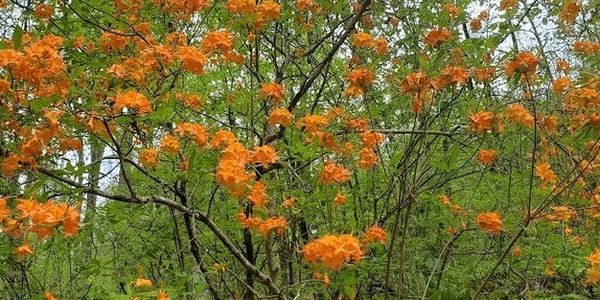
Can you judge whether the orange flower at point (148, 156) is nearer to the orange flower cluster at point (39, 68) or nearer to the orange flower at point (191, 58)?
the orange flower at point (191, 58)

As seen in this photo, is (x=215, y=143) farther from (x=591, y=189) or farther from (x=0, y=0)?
(x=591, y=189)

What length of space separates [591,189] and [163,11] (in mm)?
3195

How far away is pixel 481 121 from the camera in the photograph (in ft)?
8.93

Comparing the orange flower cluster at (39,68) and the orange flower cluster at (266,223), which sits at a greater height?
A: the orange flower cluster at (39,68)

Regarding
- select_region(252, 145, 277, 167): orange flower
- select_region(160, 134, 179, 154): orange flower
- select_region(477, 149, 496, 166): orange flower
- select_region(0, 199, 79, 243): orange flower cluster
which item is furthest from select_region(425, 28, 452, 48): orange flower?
select_region(0, 199, 79, 243): orange flower cluster

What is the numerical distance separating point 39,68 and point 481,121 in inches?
77.6

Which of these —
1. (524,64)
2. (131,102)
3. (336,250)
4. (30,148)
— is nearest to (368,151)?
(524,64)

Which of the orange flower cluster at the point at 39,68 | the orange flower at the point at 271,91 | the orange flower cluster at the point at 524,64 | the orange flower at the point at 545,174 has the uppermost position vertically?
the orange flower at the point at 271,91

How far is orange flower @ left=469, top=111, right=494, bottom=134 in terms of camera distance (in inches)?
107

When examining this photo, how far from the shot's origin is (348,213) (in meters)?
4.47

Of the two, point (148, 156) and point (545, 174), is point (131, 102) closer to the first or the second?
point (148, 156)

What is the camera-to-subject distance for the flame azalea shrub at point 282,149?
8.17 feet

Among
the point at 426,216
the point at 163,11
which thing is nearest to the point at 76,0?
the point at 163,11

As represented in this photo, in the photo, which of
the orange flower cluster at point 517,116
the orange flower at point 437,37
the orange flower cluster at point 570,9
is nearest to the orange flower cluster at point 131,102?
the orange flower at point 437,37
